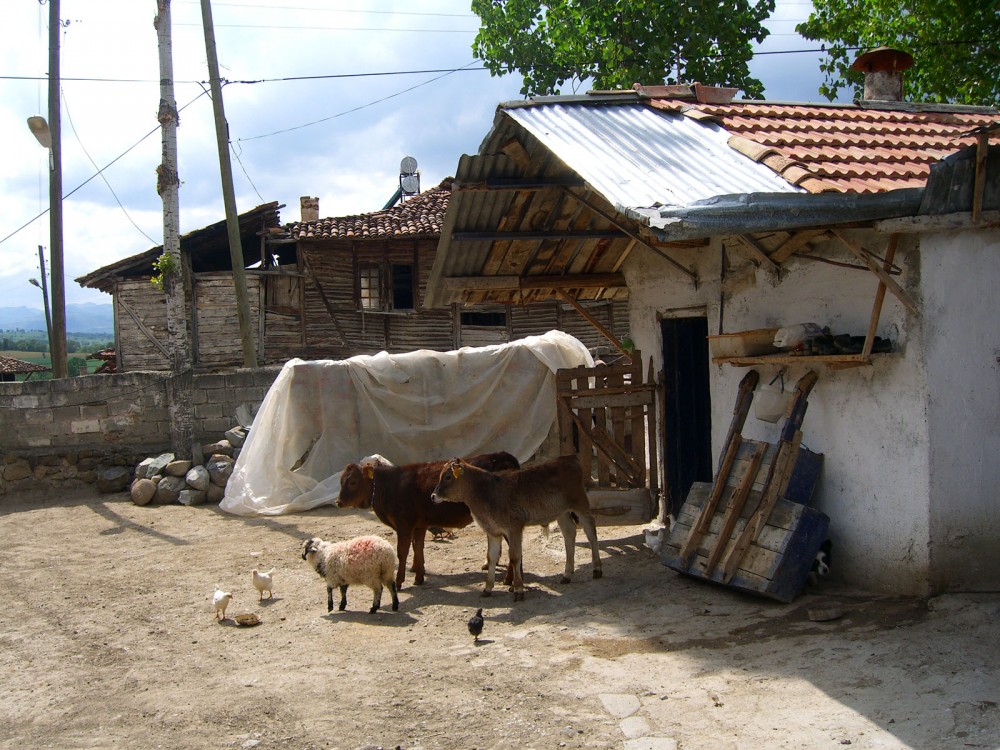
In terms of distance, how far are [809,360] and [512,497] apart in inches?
104

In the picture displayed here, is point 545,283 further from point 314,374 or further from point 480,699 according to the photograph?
point 480,699

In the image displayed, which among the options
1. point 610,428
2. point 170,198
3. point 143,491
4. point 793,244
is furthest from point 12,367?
point 793,244

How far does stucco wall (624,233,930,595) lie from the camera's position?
5965 millimetres

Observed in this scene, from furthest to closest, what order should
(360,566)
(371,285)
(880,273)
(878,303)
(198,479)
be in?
(371,285) < (198,479) < (360,566) < (878,303) < (880,273)

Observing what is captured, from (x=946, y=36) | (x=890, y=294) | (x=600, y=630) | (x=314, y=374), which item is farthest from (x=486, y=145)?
(x=946, y=36)

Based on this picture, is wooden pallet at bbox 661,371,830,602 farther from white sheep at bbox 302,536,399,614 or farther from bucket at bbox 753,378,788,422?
white sheep at bbox 302,536,399,614

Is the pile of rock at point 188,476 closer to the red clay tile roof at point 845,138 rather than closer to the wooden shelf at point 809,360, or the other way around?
the red clay tile roof at point 845,138

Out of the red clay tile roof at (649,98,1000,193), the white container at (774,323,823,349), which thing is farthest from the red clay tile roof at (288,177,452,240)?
the white container at (774,323,823,349)

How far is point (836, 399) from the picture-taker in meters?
6.62

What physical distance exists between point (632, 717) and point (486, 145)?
470cm

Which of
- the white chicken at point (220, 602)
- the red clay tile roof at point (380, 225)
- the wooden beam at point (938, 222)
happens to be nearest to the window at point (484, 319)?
the red clay tile roof at point (380, 225)

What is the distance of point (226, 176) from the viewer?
17156mm

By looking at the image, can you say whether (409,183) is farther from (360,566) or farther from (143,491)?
(360,566)

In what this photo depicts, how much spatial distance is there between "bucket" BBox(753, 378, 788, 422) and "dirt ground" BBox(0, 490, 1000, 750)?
1.37m
